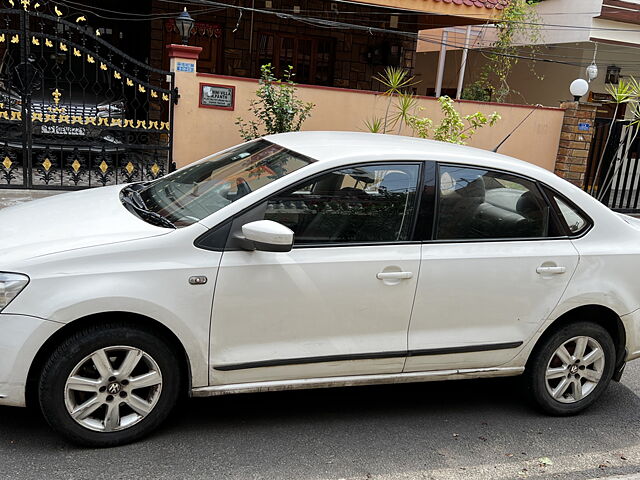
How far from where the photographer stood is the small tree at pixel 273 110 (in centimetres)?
915

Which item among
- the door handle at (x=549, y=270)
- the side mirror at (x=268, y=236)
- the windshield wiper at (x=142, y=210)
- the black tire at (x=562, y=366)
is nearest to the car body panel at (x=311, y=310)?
the side mirror at (x=268, y=236)

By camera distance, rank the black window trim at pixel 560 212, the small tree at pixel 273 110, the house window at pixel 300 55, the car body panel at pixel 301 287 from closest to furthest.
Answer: the car body panel at pixel 301 287 → the black window trim at pixel 560 212 → the small tree at pixel 273 110 → the house window at pixel 300 55

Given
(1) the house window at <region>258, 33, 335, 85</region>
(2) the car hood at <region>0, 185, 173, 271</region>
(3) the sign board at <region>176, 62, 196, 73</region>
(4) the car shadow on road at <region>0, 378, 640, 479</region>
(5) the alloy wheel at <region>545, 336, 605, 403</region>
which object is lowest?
(4) the car shadow on road at <region>0, 378, 640, 479</region>

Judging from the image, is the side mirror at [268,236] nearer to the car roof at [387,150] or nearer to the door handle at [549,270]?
the car roof at [387,150]

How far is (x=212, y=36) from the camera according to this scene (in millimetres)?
14328

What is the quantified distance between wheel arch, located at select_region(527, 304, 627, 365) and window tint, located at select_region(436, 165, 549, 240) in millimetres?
556

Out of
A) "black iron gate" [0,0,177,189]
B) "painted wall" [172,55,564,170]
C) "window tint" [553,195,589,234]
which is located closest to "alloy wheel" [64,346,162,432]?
"window tint" [553,195,589,234]

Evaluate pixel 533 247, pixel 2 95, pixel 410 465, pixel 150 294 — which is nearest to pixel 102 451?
pixel 150 294

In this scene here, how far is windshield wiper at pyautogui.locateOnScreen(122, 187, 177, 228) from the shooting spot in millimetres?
3705

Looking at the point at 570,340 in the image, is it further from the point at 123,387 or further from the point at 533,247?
the point at 123,387

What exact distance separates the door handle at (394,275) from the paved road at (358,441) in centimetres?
95

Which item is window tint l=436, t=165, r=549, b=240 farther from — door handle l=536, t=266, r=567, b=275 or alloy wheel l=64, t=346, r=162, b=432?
alloy wheel l=64, t=346, r=162, b=432

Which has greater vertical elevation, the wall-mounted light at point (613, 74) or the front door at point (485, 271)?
the wall-mounted light at point (613, 74)

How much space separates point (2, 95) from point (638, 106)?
9.22m
